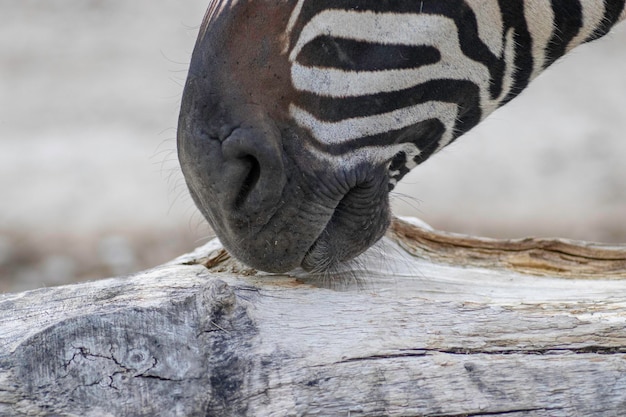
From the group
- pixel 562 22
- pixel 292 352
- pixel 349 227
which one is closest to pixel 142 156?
pixel 349 227

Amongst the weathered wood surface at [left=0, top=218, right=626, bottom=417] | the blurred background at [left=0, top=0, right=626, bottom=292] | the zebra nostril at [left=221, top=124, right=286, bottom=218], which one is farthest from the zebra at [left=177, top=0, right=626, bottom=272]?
the blurred background at [left=0, top=0, right=626, bottom=292]

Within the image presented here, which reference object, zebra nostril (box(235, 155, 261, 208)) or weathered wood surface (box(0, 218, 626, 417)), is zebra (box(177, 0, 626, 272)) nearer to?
zebra nostril (box(235, 155, 261, 208))

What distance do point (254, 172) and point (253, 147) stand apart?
107mm

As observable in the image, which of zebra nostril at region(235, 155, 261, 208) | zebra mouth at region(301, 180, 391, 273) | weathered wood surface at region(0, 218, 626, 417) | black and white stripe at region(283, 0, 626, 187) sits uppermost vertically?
black and white stripe at region(283, 0, 626, 187)

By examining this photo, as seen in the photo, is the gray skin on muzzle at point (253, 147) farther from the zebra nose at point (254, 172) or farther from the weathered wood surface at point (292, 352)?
the weathered wood surface at point (292, 352)

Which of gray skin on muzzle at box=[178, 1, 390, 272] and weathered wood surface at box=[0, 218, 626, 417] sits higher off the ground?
gray skin on muzzle at box=[178, 1, 390, 272]

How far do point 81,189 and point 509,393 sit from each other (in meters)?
6.07

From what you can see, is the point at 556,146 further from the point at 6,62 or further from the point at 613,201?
the point at 6,62

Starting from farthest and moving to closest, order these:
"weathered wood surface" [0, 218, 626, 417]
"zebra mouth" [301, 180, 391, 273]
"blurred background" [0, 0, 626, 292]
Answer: "blurred background" [0, 0, 626, 292] < "zebra mouth" [301, 180, 391, 273] < "weathered wood surface" [0, 218, 626, 417]

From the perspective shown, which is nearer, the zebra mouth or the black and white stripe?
the black and white stripe

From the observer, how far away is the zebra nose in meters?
2.18

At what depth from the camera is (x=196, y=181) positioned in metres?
2.28

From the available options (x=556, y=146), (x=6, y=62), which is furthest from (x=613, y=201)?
(x=6, y=62)

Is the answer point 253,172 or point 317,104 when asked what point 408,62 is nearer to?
point 317,104
